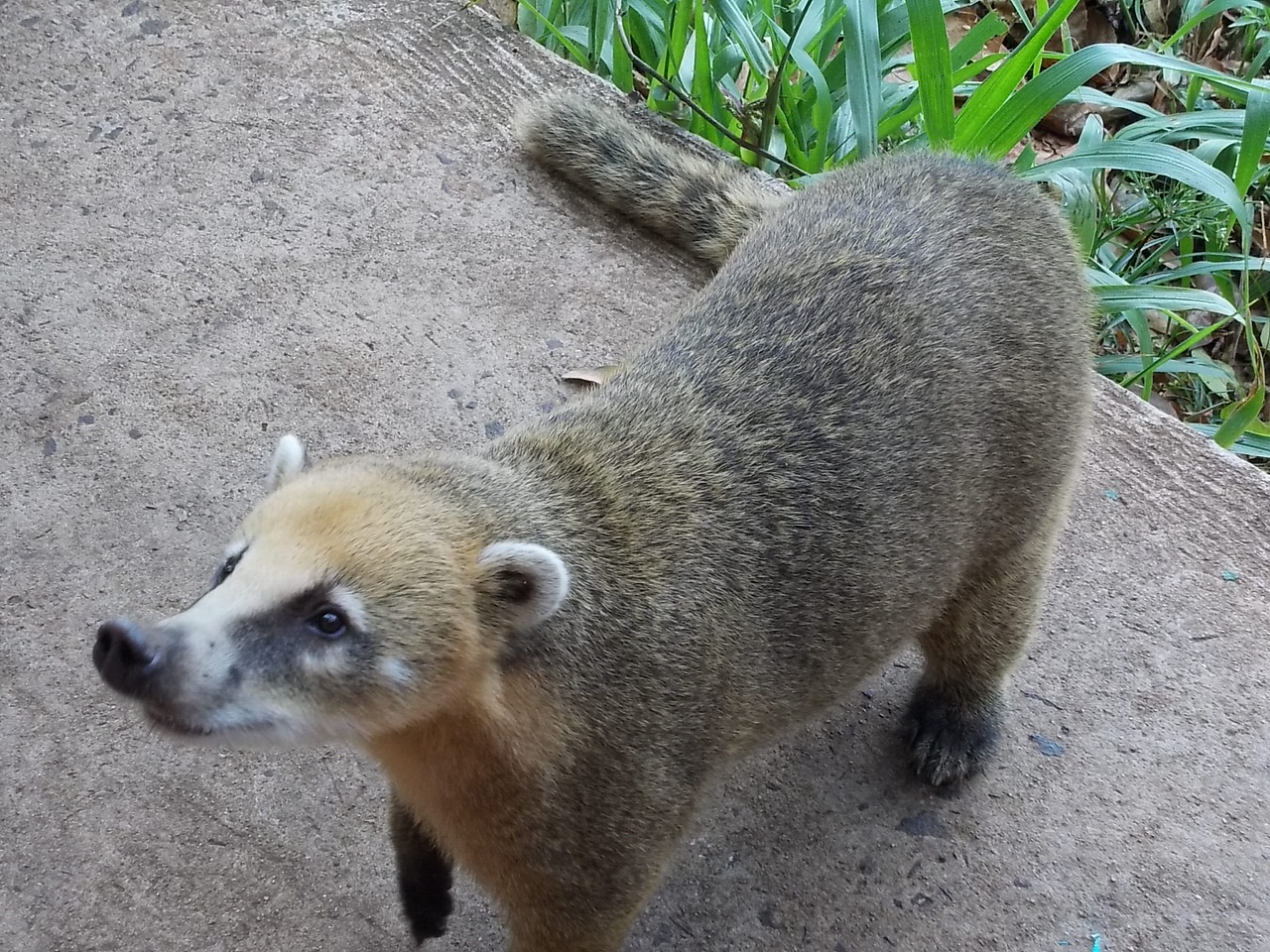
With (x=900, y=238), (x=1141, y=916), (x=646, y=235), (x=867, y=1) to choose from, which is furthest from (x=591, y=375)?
Answer: (x=1141, y=916)

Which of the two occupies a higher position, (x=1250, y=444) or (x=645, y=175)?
(x=645, y=175)

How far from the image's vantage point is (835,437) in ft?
7.84

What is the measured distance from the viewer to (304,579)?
1.83 meters

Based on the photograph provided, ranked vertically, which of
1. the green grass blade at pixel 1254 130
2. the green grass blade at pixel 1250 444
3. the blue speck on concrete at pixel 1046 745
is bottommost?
the blue speck on concrete at pixel 1046 745

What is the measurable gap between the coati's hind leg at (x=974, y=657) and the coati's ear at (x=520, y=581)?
1241 mm

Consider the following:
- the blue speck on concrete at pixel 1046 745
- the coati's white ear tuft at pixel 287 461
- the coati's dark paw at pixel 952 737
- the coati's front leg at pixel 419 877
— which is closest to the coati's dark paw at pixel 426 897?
the coati's front leg at pixel 419 877

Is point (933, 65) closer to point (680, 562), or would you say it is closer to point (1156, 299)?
point (1156, 299)

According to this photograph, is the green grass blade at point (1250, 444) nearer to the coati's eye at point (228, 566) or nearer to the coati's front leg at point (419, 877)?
the coati's front leg at point (419, 877)

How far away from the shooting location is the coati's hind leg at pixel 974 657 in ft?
9.22

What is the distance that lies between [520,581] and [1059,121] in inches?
162

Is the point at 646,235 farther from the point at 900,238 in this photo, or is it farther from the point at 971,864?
the point at 971,864

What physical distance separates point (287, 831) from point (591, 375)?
5.23ft

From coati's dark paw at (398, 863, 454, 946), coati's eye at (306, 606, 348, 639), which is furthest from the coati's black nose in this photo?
coati's dark paw at (398, 863, 454, 946)

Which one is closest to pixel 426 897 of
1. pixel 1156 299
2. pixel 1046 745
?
pixel 1046 745
